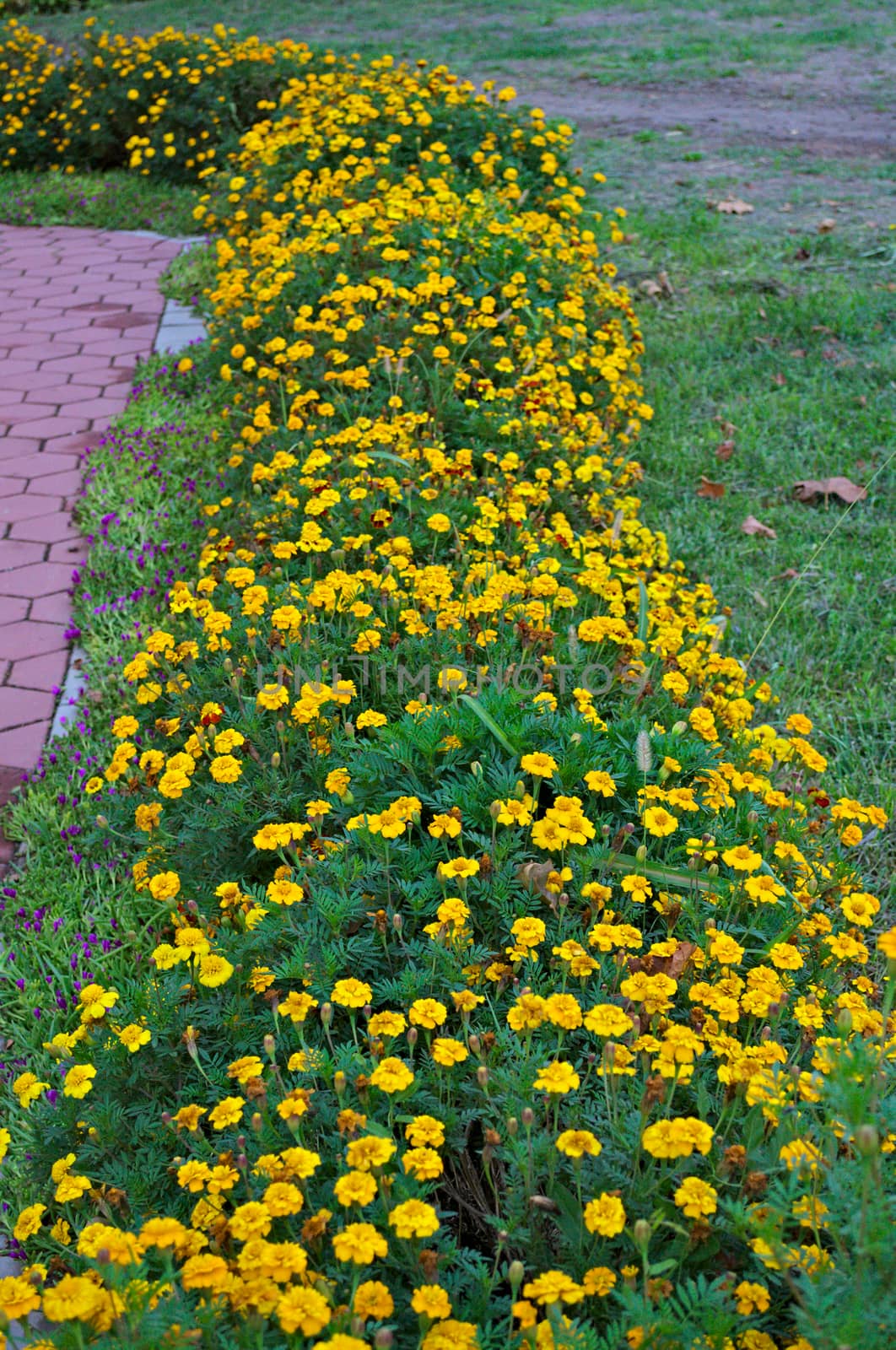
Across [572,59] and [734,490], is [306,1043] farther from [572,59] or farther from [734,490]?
[572,59]

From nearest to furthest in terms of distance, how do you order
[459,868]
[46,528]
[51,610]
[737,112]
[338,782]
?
[459,868] → [338,782] → [51,610] → [46,528] → [737,112]

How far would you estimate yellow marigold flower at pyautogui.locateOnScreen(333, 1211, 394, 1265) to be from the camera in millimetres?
1347

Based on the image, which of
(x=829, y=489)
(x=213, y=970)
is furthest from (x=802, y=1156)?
(x=829, y=489)

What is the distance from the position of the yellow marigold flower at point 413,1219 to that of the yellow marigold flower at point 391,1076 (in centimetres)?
18

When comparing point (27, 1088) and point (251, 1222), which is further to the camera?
point (27, 1088)

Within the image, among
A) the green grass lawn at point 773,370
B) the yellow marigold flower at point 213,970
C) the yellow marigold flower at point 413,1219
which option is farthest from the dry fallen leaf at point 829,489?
the yellow marigold flower at point 413,1219

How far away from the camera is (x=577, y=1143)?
145cm

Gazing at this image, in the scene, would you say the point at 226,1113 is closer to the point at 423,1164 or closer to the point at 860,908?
the point at 423,1164

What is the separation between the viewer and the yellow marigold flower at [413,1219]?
1.37 meters

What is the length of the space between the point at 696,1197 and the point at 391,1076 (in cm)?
45

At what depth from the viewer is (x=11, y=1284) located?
136 cm

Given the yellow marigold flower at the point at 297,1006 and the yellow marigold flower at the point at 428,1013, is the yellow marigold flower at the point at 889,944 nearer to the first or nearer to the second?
the yellow marigold flower at the point at 428,1013

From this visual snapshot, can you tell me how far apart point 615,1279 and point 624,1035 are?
0.41 metres

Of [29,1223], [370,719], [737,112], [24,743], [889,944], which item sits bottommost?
[24,743]
